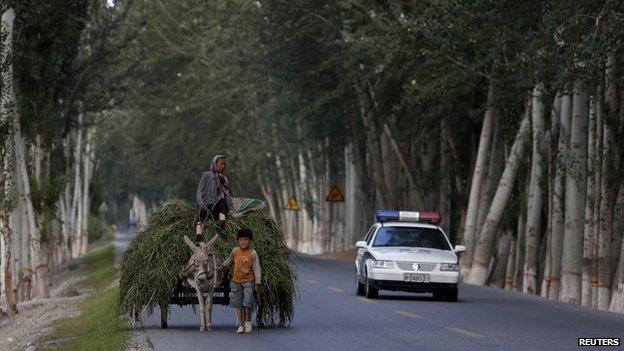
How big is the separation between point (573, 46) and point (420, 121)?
21756mm

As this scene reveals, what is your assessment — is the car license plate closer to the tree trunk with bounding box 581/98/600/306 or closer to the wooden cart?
the tree trunk with bounding box 581/98/600/306

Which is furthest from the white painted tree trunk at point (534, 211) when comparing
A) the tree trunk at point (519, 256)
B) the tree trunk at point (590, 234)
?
the tree trunk at point (590, 234)

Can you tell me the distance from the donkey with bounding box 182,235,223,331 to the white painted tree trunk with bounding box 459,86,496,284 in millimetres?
24713

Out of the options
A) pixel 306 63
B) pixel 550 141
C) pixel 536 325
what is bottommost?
pixel 536 325

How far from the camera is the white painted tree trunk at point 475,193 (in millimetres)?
45156

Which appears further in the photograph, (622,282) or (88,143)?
(88,143)

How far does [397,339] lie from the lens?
66.5ft

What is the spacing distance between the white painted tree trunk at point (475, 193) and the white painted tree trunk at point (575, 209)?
880cm

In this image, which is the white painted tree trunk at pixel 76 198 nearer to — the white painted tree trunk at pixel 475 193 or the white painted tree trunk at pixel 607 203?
the white painted tree trunk at pixel 475 193

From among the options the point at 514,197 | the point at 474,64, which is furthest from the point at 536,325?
the point at 514,197

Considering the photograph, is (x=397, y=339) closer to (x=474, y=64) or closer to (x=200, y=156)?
(x=474, y=64)

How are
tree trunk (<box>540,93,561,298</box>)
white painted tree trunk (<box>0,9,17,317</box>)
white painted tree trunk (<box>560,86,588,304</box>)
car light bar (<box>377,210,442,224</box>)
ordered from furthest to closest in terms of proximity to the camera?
tree trunk (<box>540,93,561,298</box>) < white painted tree trunk (<box>0,9,17,317</box>) < white painted tree trunk (<box>560,86,588,304</box>) < car light bar (<box>377,210,442,224</box>)

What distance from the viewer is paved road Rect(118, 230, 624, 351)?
19.5m

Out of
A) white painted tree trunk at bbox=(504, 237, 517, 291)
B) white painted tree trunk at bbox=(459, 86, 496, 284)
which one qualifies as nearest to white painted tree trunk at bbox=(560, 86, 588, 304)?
white painted tree trunk at bbox=(504, 237, 517, 291)
